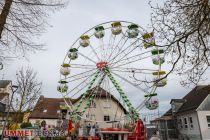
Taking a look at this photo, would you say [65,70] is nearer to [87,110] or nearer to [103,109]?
[87,110]

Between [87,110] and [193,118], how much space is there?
17166 millimetres

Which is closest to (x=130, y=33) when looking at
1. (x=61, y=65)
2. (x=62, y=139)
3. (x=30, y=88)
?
(x=61, y=65)

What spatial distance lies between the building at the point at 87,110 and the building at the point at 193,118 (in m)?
7.98

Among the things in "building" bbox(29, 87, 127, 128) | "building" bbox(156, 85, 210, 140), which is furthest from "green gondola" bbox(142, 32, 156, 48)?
"building" bbox(29, 87, 127, 128)

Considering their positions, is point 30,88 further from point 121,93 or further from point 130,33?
point 130,33

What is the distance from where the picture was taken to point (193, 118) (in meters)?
32.6

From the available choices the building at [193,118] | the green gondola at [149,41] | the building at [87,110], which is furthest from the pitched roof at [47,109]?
the green gondola at [149,41]

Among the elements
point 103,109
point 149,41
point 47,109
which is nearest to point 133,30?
point 149,41

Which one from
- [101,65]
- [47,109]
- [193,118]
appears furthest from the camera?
[47,109]

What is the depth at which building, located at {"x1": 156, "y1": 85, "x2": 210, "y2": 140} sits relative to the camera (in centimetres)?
3094

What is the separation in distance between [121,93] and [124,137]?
13.8 feet

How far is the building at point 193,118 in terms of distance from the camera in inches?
1218

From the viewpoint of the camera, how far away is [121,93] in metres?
24.9

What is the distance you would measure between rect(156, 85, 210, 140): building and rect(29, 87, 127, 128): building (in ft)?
26.2
